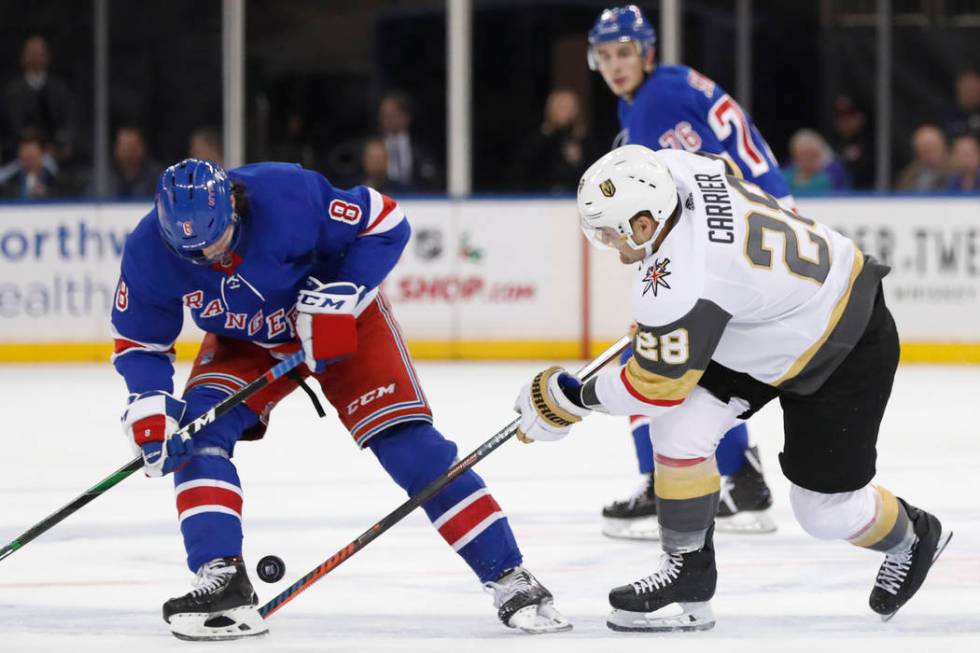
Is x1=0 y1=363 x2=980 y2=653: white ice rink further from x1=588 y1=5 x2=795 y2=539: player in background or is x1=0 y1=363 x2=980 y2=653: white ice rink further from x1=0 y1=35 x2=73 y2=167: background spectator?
x1=0 y1=35 x2=73 y2=167: background spectator

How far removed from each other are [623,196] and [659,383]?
32cm

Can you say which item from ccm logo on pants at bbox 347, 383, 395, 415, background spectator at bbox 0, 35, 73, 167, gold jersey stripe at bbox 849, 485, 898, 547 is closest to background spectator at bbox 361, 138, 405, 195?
background spectator at bbox 0, 35, 73, 167

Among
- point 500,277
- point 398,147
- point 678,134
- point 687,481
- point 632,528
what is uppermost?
point 678,134

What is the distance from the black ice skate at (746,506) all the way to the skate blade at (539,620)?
1.06m

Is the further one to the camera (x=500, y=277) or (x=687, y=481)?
(x=500, y=277)

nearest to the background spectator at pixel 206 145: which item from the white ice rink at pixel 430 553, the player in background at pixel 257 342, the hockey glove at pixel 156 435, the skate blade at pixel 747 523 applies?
the white ice rink at pixel 430 553

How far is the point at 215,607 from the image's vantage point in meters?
3.16

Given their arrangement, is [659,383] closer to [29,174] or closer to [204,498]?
[204,498]

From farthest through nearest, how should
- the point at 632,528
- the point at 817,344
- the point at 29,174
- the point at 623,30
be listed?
1. the point at 29,174
2. the point at 623,30
3. the point at 632,528
4. the point at 817,344

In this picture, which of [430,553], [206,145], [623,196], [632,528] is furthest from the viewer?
[206,145]

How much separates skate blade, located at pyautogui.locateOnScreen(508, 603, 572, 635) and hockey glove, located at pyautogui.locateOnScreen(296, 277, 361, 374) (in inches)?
22.6

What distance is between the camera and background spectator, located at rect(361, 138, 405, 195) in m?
8.53

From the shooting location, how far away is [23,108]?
869 centimetres

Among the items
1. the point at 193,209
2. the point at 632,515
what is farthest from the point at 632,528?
the point at 193,209
